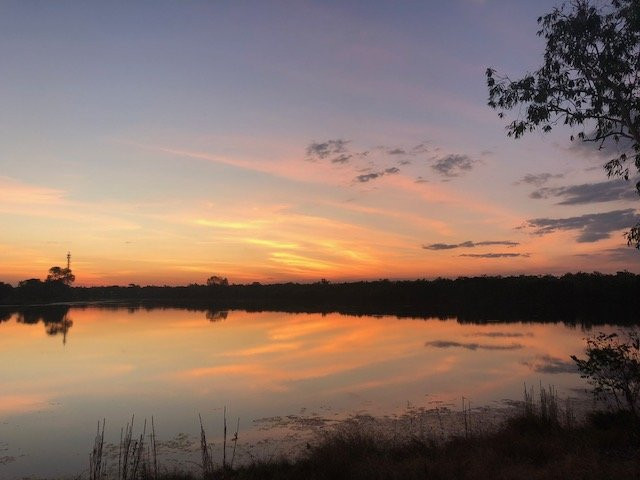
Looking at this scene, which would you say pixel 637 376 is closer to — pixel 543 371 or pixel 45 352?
pixel 543 371

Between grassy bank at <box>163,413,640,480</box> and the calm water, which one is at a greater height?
grassy bank at <box>163,413,640,480</box>

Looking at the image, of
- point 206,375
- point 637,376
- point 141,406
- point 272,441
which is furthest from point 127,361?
point 637,376

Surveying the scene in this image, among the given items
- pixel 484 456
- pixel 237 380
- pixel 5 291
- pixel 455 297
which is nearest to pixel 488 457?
pixel 484 456

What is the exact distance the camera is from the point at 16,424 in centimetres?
1347

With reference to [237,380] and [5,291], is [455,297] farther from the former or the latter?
[5,291]

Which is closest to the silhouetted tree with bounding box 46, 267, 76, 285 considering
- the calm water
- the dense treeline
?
the dense treeline

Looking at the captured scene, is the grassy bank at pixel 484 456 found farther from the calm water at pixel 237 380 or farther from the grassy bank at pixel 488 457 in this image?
the calm water at pixel 237 380

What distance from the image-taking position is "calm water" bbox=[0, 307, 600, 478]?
492 inches

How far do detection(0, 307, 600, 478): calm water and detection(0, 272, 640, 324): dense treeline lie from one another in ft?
81.3

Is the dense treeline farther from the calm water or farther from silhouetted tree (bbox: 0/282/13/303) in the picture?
the calm water

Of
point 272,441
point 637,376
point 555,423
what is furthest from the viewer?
point 272,441

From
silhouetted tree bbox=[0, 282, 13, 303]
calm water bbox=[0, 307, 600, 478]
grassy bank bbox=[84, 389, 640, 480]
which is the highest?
silhouetted tree bbox=[0, 282, 13, 303]

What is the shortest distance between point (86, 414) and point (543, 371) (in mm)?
17603

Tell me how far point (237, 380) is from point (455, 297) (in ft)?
243
